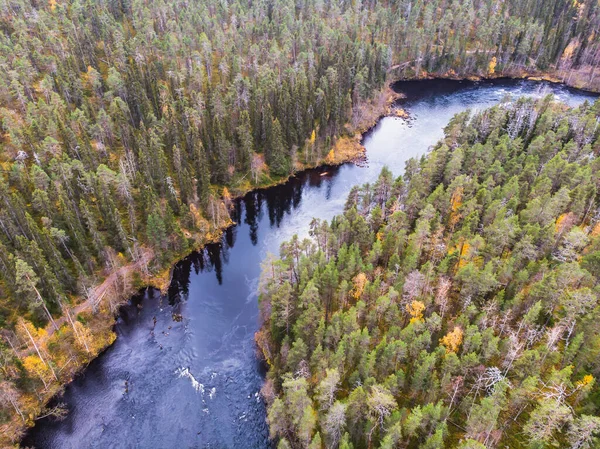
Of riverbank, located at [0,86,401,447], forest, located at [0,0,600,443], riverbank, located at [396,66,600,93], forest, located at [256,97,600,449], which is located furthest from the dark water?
riverbank, located at [396,66,600,93]

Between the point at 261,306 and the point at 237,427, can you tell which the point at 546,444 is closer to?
the point at 237,427

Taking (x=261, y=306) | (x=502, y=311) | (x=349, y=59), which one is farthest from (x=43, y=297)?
(x=349, y=59)

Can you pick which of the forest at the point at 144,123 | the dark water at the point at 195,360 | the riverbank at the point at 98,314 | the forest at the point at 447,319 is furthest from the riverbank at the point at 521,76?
the riverbank at the point at 98,314

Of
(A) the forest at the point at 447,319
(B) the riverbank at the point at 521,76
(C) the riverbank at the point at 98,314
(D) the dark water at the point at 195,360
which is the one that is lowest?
(D) the dark water at the point at 195,360

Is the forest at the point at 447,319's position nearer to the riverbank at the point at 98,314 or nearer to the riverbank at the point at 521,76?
the riverbank at the point at 98,314

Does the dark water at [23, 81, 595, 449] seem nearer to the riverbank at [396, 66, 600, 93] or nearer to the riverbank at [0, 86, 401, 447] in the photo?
the riverbank at [0, 86, 401, 447]

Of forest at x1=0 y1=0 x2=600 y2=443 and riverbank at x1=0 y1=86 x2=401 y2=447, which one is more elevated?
forest at x1=0 y1=0 x2=600 y2=443

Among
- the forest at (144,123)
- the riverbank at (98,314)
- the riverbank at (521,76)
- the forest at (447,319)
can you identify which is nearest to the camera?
the forest at (447,319)
